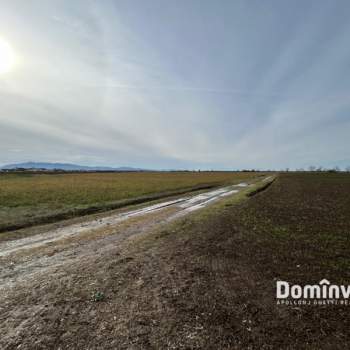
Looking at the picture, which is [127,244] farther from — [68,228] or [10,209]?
[10,209]

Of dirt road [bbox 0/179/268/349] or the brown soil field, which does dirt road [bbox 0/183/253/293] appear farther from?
the brown soil field

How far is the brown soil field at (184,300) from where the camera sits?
3889mm

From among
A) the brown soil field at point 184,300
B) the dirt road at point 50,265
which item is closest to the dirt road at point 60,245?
the dirt road at point 50,265

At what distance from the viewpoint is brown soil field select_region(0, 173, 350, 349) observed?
3889mm

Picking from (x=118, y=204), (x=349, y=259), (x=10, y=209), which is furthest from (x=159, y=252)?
(x=10, y=209)

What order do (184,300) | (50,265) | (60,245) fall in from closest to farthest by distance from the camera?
(184,300) < (50,265) < (60,245)

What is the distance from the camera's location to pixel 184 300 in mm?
5055

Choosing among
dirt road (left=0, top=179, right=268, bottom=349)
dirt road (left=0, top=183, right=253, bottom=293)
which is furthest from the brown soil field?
dirt road (left=0, top=183, right=253, bottom=293)

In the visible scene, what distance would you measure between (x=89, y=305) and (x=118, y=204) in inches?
617

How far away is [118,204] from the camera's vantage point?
20.2 m

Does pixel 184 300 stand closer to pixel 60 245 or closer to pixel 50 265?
pixel 50 265

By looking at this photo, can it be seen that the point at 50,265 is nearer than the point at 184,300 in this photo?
No

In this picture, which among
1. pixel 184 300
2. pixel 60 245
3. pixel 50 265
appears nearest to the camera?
pixel 184 300

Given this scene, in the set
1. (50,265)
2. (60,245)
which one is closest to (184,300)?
(50,265)
